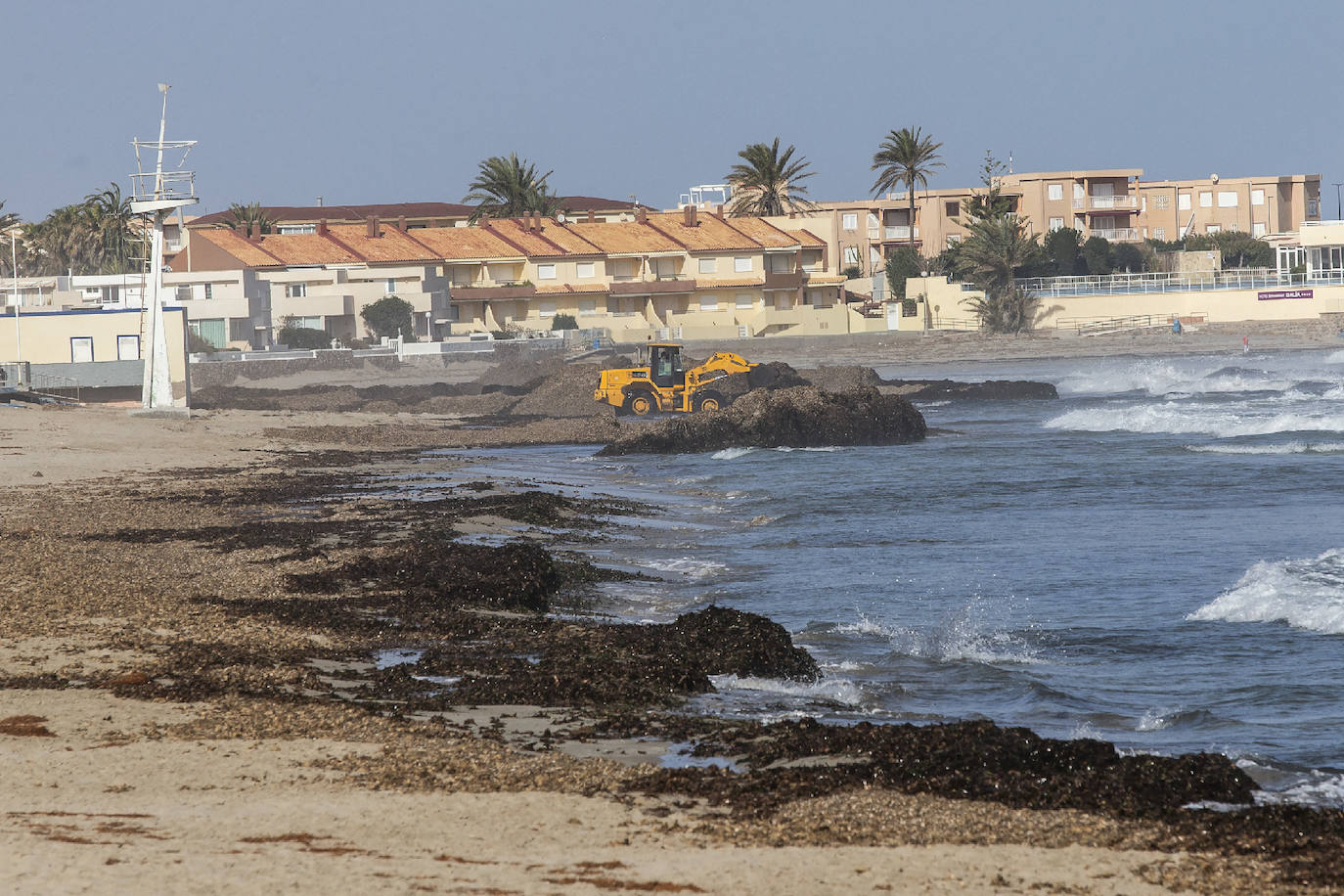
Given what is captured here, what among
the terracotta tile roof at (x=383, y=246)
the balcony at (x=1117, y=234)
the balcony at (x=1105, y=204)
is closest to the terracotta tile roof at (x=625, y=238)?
the terracotta tile roof at (x=383, y=246)

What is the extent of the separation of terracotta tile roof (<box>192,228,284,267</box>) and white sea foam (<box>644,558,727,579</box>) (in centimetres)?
6416

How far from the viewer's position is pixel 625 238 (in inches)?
3612

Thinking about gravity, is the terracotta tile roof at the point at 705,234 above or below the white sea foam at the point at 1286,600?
above

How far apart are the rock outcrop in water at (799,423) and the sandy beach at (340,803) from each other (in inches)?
875

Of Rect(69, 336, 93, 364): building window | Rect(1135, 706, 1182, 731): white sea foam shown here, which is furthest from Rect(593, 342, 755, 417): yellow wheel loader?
Rect(1135, 706, 1182, 731): white sea foam

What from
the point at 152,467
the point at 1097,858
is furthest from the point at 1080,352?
the point at 1097,858

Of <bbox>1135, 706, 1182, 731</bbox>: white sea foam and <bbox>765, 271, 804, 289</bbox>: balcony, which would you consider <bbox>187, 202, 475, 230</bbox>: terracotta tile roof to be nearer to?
<bbox>765, 271, 804, 289</bbox>: balcony

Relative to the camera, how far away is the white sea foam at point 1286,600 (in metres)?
13.7

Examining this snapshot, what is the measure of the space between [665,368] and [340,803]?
3730 cm

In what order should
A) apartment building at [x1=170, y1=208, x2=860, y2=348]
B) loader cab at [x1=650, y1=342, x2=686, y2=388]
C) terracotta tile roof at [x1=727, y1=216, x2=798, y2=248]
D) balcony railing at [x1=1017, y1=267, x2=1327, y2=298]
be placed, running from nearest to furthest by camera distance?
loader cab at [x1=650, y1=342, x2=686, y2=388], apartment building at [x1=170, y1=208, x2=860, y2=348], balcony railing at [x1=1017, y1=267, x2=1327, y2=298], terracotta tile roof at [x1=727, y1=216, x2=798, y2=248]

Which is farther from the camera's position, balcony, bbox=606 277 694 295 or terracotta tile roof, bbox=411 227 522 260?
balcony, bbox=606 277 694 295

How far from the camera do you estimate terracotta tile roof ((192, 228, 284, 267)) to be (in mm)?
78938

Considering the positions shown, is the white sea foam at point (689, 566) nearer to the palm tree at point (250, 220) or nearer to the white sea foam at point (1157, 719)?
the white sea foam at point (1157, 719)

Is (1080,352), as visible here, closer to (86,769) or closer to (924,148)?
(924,148)
